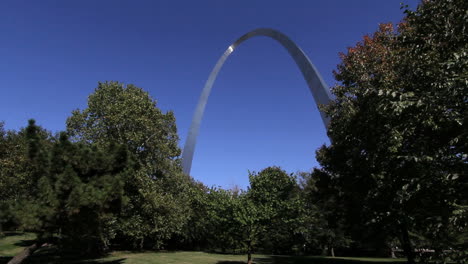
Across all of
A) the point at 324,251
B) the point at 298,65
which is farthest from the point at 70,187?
the point at 324,251

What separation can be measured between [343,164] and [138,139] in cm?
1624

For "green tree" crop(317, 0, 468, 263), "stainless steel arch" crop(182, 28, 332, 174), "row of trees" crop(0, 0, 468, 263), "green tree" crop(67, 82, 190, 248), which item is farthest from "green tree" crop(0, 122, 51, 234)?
"stainless steel arch" crop(182, 28, 332, 174)

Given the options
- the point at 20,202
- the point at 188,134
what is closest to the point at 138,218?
the point at 20,202

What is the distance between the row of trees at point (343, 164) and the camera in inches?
271

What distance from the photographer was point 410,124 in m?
7.43

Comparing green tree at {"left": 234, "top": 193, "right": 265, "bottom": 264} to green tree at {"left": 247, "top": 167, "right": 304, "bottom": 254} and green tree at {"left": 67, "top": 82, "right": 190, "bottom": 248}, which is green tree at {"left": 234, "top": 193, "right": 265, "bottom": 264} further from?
green tree at {"left": 67, "top": 82, "right": 190, "bottom": 248}

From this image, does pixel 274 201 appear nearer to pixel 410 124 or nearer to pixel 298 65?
pixel 410 124

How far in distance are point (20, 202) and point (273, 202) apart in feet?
57.7

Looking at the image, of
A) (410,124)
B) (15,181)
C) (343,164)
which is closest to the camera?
(410,124)

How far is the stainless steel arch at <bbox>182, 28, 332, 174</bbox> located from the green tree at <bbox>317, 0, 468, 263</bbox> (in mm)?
9757

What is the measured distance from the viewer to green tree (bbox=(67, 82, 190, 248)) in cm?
2495

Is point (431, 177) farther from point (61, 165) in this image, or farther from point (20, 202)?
point (20, 202)

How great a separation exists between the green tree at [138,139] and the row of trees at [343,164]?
0.37 feet

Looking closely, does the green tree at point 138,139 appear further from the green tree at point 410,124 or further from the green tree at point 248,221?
the green tree at point 410,124
